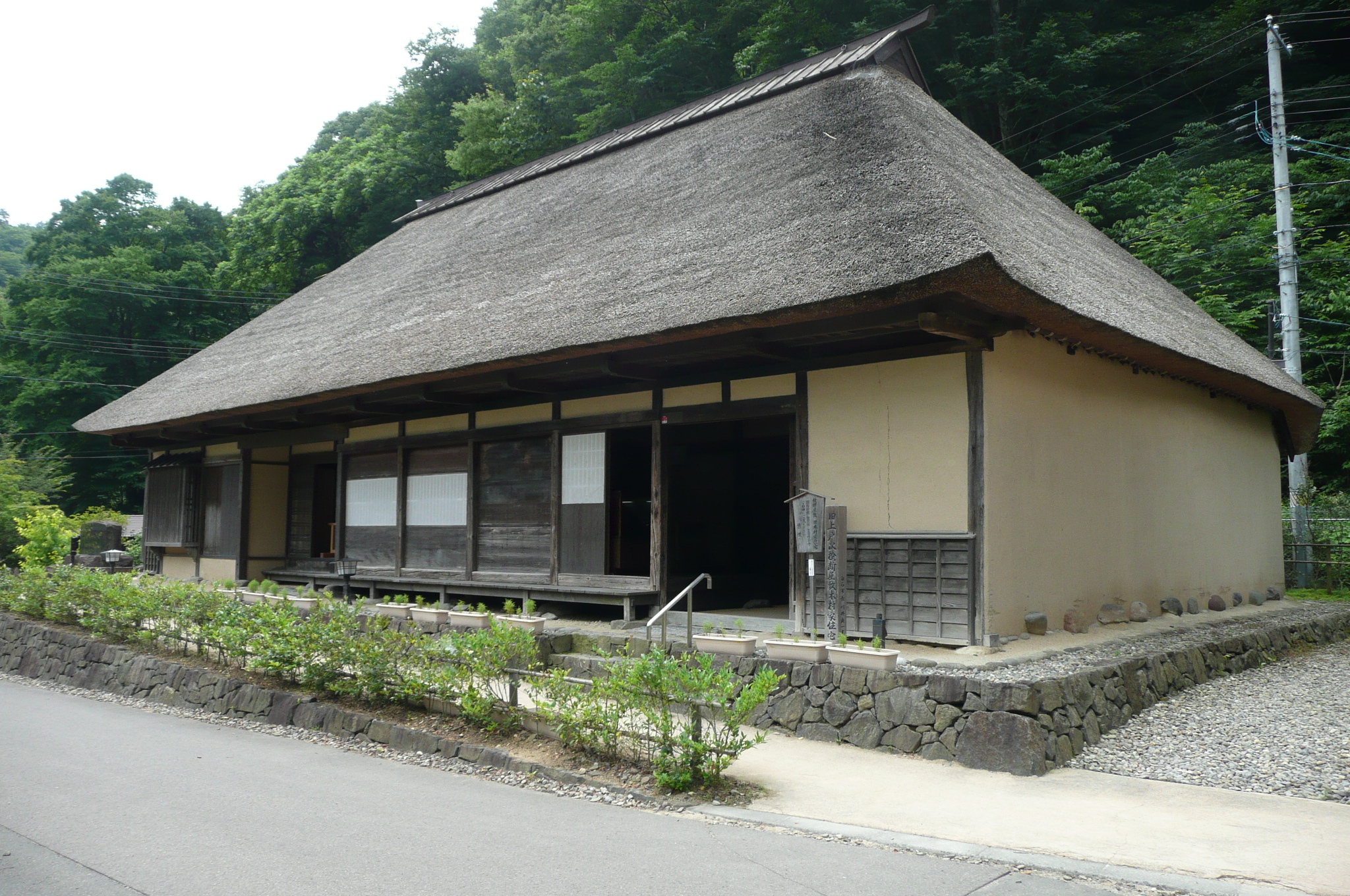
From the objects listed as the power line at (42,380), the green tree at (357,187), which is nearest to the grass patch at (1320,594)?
the green tree at (357,187)

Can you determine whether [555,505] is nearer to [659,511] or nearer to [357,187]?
[659,511]

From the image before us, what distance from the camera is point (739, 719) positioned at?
190 inches

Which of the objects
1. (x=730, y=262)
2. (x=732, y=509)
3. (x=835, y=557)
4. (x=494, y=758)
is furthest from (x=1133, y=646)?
(x=732, y=509)

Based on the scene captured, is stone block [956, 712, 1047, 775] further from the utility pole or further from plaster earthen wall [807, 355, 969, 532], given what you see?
the utility pole

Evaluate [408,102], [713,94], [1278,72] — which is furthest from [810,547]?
[408,102]

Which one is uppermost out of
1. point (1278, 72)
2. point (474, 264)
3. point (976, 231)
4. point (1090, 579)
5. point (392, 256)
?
point (1278, 72)

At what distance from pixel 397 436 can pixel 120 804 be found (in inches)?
277

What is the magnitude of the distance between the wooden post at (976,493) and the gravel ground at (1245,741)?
1.16m

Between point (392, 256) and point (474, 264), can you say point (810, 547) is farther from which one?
point (392, 256)

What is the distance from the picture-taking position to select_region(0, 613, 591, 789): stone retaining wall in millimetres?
5758

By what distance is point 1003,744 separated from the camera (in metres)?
5.20

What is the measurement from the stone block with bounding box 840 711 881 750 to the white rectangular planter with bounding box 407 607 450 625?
430cm

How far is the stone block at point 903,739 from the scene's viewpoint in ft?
18.3

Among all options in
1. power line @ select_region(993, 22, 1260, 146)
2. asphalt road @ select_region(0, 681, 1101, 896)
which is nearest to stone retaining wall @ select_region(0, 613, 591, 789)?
asphalt road @ select_region(0, 681, 1101, 896)
